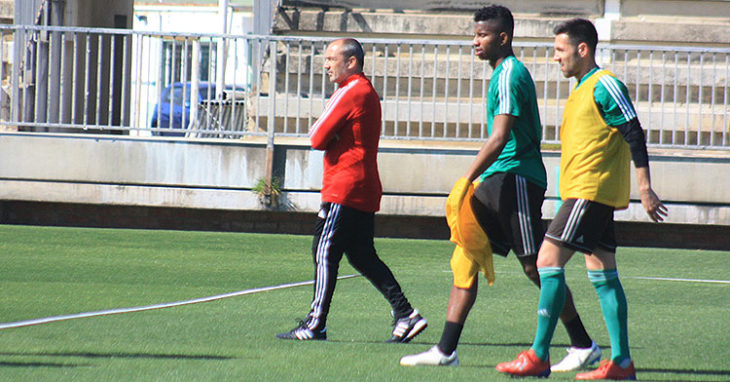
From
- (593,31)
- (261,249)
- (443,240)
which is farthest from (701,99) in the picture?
(593,31)

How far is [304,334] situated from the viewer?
6070 mm

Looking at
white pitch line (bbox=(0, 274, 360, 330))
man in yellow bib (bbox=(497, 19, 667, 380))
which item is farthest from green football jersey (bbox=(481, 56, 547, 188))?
white pitch line (bbox=(0, 274, 360, 330))

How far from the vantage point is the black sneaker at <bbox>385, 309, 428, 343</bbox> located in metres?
6.09

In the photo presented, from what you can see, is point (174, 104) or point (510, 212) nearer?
point (510, 212)

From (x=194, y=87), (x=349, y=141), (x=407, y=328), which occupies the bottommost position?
(x=407, y=328)

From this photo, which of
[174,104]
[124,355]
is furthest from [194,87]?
[124,355]

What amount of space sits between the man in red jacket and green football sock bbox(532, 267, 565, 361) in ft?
4.22

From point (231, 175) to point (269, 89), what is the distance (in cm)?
111

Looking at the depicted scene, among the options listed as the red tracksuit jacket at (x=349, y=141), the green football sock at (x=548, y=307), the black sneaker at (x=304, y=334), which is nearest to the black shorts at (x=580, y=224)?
the green football sock at (x=548, y=307)

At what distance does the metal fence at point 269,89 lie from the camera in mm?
12391

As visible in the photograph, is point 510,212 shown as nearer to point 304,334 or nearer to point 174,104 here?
point 304,334

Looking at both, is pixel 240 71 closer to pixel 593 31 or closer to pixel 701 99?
pixel 701 99

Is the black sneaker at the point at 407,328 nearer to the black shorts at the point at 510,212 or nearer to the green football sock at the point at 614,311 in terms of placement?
the black shorts at the point at 510,212

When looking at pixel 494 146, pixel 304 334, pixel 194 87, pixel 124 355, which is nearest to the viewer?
pixel 494 146
